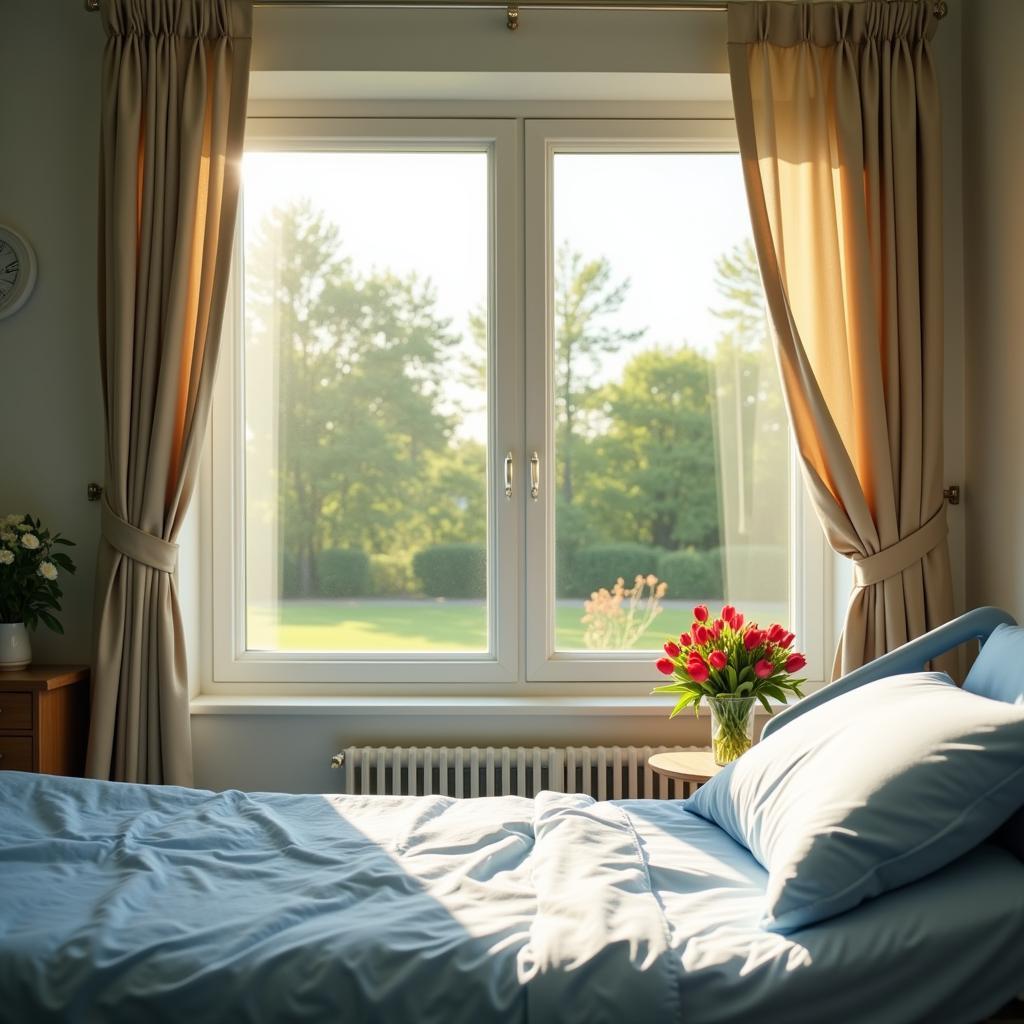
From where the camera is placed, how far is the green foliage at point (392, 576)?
327 centimetres

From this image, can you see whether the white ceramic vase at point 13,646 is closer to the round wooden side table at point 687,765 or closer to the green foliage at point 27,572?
the green foliage at point 27,572

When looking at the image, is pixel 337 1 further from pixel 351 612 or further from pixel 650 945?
pixel 650 945

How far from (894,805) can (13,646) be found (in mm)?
2342

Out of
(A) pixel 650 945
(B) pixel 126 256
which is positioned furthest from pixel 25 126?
(A) pixel 650 945

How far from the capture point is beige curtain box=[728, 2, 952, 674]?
9.37 ft

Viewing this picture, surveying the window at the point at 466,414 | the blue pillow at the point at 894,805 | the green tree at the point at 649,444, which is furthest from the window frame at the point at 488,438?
the blue pillow at the point at 894,805

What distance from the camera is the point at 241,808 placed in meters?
2.05

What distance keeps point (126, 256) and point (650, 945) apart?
2333mm

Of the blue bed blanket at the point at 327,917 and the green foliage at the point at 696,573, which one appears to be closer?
the blue bed blanket at the point at 327,917

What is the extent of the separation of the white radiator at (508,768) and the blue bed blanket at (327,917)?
36.4 inches

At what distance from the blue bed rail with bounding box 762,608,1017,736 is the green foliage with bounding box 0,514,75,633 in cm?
194

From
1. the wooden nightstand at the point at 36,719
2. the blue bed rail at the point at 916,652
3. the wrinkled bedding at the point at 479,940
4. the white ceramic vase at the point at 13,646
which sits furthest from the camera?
the white ceramic vase at the point at 13,646

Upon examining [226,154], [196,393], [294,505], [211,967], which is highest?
[226,154]

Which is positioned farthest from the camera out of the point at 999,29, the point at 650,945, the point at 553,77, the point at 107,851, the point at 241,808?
the point at 553,77
